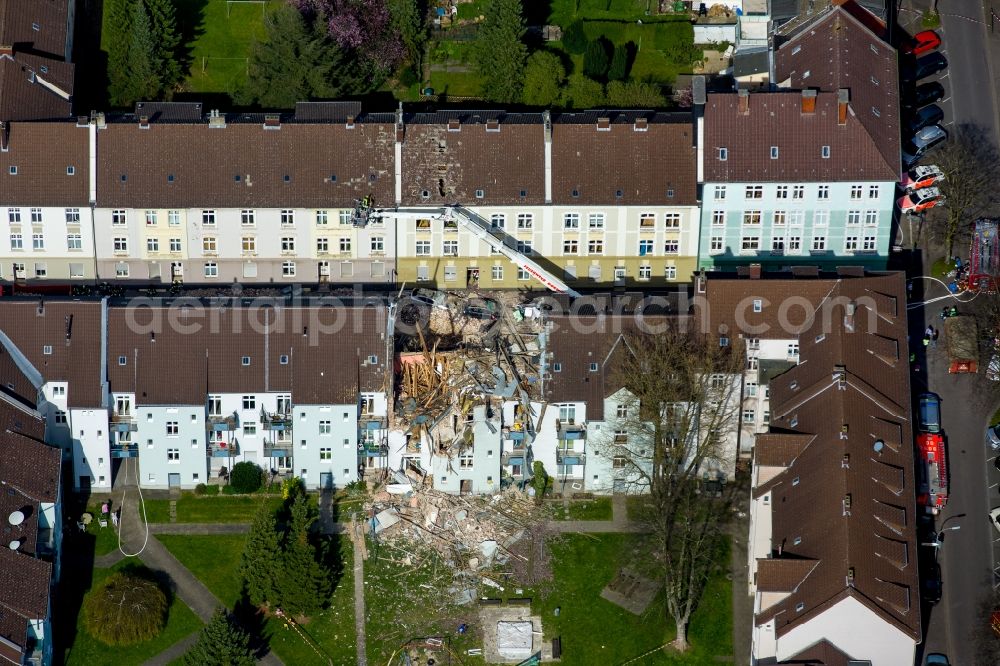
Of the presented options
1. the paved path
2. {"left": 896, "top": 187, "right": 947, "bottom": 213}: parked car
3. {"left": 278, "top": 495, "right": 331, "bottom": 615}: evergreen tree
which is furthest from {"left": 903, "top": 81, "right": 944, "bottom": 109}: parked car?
{"left": 278, "top": 495, "right": 331, "bottom": 615}: evergreen tree

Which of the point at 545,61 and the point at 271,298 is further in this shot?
the point at 545,61

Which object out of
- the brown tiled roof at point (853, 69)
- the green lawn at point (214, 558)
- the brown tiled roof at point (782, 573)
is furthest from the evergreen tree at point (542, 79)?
the brown tiled roof at point (782, 573)

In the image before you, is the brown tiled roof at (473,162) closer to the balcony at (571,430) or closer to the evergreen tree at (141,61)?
the balcony at (571,430)

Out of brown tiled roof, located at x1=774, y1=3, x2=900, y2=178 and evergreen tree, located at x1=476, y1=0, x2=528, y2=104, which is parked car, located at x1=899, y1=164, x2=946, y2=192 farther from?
evergreen tree, located at x1=476, y1=0, x2=528, y2=104

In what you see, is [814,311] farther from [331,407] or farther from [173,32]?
[173,32]

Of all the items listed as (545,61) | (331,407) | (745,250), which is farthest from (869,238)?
(331,407)

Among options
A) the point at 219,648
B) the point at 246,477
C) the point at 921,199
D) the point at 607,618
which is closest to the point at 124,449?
the point at 246,477
